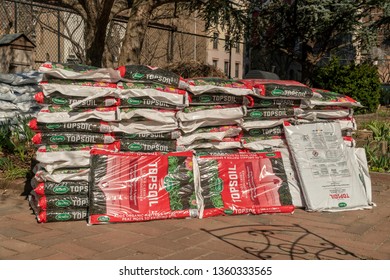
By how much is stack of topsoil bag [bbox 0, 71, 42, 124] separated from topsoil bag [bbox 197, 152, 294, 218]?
194 inches

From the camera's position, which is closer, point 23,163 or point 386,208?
point 386,208

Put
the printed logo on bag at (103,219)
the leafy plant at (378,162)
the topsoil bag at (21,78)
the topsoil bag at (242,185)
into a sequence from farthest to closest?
1. the topsoil bag at (21,78)
2. the leafy plant at (378,162)
3. the topsoil bag at (242,185)
4. the printed logo on bag at (103,219)

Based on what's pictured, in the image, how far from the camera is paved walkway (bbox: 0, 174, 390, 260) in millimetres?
3645

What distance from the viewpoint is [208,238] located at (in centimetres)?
406

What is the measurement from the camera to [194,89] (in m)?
4.97

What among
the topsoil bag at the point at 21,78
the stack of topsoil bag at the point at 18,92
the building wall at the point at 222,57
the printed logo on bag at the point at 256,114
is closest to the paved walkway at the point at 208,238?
the printed logo on bag at the point at 256,114

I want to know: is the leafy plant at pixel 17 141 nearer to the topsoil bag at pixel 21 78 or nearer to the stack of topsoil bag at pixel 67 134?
the topsoil bag at pixel 21 78

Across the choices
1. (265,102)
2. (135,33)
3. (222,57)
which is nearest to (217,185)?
(265,102)

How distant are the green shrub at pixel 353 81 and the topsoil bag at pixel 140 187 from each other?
9.66 m

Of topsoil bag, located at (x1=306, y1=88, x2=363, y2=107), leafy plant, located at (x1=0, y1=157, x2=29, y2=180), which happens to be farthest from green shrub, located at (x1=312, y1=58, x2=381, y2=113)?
leafy plant, located at (x1=0, y1=157, x2=29, y2=180)

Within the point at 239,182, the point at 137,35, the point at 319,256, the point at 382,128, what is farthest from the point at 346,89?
the point at 319,256

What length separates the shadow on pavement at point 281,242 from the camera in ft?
12.0
